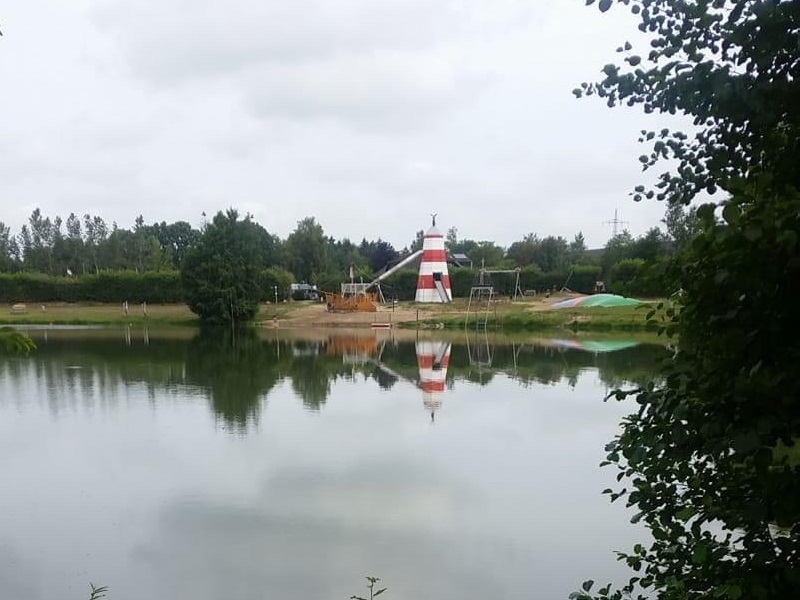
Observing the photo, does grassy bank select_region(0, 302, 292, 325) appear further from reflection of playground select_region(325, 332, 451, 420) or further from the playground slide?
reflection of playground select_region(325, 332, 451, 420)

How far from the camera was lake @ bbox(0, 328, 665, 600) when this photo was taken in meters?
6.49

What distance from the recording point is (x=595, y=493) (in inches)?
351

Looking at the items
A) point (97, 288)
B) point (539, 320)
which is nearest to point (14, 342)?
point (539, 320)

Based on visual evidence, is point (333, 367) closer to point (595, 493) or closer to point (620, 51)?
point (595, 493)

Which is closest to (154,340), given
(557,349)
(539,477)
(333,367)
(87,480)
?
(333,367)

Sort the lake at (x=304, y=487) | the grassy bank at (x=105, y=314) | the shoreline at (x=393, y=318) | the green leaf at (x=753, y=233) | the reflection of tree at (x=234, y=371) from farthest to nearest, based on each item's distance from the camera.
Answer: the grassy bank at (x=105, y=314), the shoreline at (x=393, y=318), the reflection of tree at (x=234, y=371), the lake at (x=304, y=487), the green leaf at (x=753, y=233)

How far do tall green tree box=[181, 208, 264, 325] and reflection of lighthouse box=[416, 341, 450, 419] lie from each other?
15.3 meters

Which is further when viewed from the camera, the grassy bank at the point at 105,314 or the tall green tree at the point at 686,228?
the grassy bank at the point at 105,314

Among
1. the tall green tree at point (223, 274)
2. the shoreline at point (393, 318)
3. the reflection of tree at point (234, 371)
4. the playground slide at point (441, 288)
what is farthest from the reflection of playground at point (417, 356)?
the playground slide at point (441, 288)

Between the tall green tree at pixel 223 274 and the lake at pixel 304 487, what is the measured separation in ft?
67.9

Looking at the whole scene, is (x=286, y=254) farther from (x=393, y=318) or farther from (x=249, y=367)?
(x=249, y=367)

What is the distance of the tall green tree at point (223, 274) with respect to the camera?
3947 cm

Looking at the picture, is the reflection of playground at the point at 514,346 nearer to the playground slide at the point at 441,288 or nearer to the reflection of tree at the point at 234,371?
the reflection of tree at the point at 234,371

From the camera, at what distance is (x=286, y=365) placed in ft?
72.2
